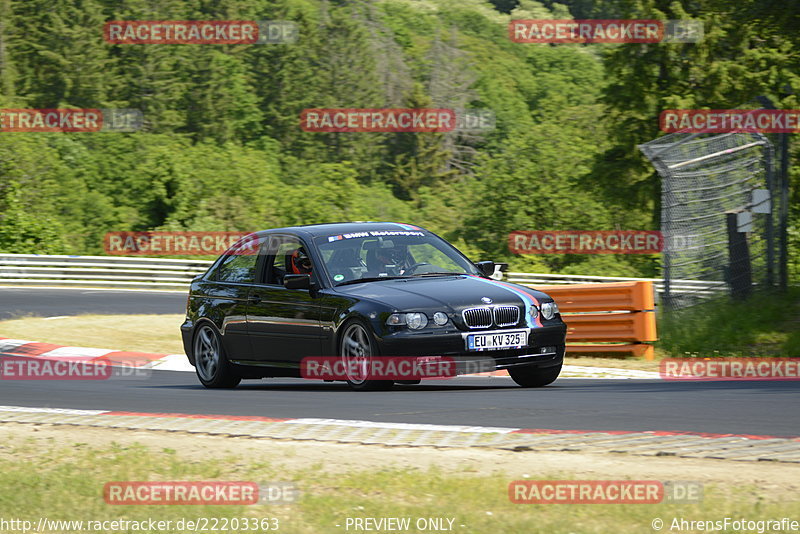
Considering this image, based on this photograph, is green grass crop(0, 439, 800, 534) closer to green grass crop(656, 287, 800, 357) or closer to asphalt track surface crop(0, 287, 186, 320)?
green grass crop(656, 287, 800, 357)

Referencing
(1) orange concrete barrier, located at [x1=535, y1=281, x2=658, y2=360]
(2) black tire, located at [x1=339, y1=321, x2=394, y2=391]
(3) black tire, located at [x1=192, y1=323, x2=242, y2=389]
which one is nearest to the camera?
(2) black tire, located at [x1=339, y1=321, x2=394, y2=391]

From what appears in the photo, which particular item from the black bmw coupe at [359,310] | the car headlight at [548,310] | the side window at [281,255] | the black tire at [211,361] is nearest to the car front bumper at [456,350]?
the black bmw coupe at [359,310]

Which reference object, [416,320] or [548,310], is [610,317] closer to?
[548,310]

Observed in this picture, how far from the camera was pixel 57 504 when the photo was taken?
19.5ft

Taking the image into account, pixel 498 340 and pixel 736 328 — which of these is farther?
pixel 736 328

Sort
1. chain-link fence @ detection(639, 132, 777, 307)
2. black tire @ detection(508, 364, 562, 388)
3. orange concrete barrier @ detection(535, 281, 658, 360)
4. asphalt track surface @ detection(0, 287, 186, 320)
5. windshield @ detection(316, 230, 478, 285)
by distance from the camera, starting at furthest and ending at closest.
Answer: asphalt track surface @ detection(0, 287, 186, 320) < chain-link fence @ detection(639, 132, 777, 307) < orange concrete barrier @ detection(535, 281, 658, 360) < windshield @ detection(316, 230, 478, 285) < black tire @ detection(508, 364, 562, 388)

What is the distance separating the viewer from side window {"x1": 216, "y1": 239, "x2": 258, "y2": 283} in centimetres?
1190

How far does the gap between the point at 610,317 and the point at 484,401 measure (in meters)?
6.26

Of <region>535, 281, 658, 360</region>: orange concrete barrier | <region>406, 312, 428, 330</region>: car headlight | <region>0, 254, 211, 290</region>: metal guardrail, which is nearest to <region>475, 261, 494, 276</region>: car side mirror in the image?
<region>406, 312, 428, 330</region>: car headlight

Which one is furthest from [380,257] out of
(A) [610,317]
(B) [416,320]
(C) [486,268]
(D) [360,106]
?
(D) [360,106]

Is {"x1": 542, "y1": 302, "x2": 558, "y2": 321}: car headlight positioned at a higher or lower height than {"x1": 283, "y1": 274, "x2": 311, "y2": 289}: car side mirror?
lower

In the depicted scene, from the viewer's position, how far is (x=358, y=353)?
10234 millimetres

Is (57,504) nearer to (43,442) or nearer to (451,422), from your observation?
(43,442)

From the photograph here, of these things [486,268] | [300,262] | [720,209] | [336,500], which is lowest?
[336,500]
